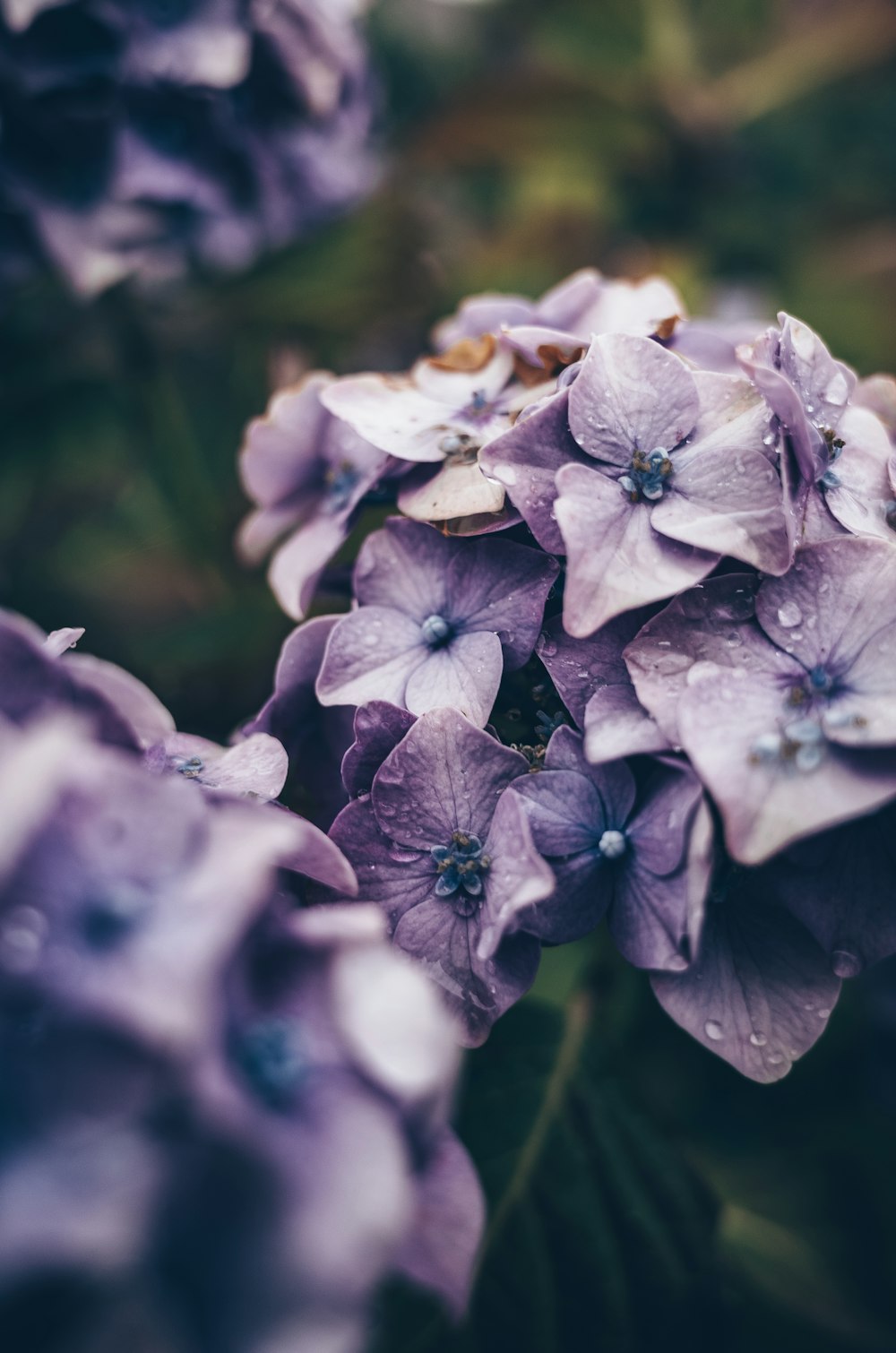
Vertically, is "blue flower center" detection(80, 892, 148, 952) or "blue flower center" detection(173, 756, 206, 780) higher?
"blue flower center" detection(80, 892, 148, 952)

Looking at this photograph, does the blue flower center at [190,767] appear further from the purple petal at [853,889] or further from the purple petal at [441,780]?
the purple petal at [853,889]

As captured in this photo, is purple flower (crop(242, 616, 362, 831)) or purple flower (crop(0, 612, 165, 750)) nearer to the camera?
purple flower (crop(0, 612, 165, 750))

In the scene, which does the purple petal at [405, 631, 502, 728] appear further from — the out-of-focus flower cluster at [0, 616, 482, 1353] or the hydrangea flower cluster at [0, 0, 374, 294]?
the hydrangea flower cluster at [0, 0, 374, 294]

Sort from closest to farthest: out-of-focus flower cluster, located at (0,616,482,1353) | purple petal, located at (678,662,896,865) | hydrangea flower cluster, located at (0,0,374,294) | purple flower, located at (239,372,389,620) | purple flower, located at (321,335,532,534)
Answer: out-of-focus flower cluster, located at (0,616,482,1353) < purple petal, located at (678,662,896,865) < purple flower, located at (321,335,532,534) < purple flower, located at (239,372,389,620) < hydrangea flower cluster, located at (0,0,374,294)

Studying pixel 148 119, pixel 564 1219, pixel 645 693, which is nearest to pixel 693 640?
pixel 645 693

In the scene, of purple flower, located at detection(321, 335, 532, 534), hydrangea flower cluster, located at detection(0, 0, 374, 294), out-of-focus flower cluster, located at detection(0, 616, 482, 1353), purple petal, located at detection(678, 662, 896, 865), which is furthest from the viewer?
hydrangea flower cluster, located at detection(0, 0, 374, 294)

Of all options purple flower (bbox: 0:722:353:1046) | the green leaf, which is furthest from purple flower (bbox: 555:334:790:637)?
the green leaf
